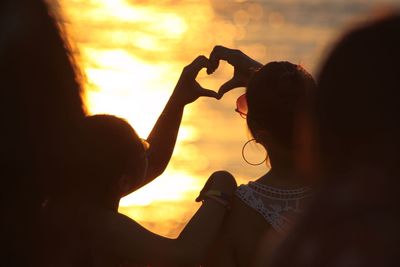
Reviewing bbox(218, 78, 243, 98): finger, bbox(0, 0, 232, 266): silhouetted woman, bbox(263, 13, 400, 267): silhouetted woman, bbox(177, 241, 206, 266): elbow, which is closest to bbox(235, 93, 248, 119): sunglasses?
bbox(218, 78, 243, 98): finger

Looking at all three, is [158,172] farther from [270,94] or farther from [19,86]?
[19,86]

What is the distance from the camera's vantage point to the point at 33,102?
2996 mm

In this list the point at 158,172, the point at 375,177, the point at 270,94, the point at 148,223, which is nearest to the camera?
the point at 375,177

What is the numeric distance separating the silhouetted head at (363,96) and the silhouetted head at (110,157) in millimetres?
2233

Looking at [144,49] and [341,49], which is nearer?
[341,49]

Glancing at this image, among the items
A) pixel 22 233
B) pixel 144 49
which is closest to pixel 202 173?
pixel 144 49

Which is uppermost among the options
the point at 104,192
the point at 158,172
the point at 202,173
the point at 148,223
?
the point at 202,173

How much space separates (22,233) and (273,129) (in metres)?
2.11

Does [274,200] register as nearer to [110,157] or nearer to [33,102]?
[110,157]

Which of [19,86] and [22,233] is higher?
[19,86]

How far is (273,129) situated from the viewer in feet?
17.1

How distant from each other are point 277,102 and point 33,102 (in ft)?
7.45

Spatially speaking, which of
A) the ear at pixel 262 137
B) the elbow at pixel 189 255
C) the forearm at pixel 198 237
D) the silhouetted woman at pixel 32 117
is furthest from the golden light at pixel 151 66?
the silhouetted woman at pixel 32 117

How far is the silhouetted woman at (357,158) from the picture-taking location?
2.36 metres
